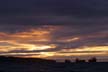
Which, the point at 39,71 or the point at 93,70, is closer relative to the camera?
the point at 39,71

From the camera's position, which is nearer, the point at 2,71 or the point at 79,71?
the point at 2,71

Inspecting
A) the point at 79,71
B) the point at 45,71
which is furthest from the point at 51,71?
the point at 79,71

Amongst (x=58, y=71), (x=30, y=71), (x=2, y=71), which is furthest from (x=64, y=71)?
(x=2, y=71)

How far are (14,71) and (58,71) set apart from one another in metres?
4.57

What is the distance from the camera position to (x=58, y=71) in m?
42.6

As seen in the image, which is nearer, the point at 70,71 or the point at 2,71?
the point at 2,71

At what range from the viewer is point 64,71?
43.2 m

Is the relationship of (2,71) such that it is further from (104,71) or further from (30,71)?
(104,71)

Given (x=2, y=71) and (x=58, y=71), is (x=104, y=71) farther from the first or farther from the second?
(x=2, y=71)

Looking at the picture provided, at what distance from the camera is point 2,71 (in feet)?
136

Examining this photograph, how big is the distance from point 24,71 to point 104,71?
28.2 ft

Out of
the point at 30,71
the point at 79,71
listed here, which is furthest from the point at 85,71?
the point at 30,71

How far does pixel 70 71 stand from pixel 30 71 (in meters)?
4.62

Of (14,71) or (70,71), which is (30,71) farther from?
(70,71)
